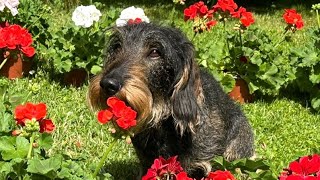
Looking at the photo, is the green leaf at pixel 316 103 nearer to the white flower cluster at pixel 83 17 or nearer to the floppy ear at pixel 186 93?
the white flower cluster at pixel 83 17

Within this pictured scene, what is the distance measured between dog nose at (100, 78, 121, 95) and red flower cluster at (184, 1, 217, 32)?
123 inches

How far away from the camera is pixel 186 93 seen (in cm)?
448

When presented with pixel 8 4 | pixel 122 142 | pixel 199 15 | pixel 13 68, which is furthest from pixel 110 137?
pixel 13 68

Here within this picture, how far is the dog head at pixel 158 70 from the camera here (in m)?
4.20

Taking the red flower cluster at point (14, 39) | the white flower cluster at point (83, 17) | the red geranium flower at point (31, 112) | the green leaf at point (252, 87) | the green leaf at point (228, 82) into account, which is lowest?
the green leaf at point (252, 87)

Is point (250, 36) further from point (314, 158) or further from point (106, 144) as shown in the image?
point (314, 158)

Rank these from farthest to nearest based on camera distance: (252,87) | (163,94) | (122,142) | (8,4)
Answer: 1. (252,87)
2. (8,4)
3. (122,142)
4. (163,94)

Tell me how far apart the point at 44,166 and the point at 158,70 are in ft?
5.35

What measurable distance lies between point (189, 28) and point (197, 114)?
20.5 ft

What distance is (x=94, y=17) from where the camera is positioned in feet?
24.2

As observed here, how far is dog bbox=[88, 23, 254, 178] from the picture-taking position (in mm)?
4090

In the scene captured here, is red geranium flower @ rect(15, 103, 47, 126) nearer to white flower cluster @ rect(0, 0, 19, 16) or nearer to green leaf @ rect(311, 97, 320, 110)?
white flower cluster @ rect(0, 0, 19, 16)

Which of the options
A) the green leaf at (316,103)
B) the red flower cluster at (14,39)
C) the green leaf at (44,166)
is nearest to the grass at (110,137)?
the green leaf at (316,103)

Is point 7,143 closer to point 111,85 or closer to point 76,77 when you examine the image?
point 111,85
